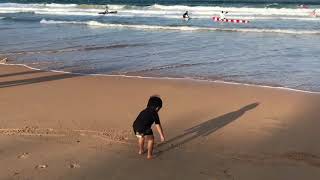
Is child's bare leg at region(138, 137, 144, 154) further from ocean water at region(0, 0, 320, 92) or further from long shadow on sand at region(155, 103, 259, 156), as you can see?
ocean water at region(0, 0, 320, 92)

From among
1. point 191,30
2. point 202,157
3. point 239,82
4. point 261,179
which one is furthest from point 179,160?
point 191,30

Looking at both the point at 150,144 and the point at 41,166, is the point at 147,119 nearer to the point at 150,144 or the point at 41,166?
the point at 150,144

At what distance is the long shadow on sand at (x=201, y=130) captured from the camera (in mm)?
8156

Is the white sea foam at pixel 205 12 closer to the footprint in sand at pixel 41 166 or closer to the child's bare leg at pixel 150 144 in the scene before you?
the child's bare leg at pixel 150 144

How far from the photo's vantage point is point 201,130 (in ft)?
29.5

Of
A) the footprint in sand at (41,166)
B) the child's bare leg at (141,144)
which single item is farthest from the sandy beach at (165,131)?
the child's bare leg at (141,144)

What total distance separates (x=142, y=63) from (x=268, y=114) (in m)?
6.88

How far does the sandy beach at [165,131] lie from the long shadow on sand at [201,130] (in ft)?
0.05

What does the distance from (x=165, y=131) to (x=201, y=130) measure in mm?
572

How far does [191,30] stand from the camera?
28.0 m

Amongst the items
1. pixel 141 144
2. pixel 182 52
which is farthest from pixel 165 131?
pixel 182 52

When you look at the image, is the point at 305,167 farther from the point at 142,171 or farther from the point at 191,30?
the point at 191,30

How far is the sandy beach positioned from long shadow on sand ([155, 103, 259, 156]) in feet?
0.05

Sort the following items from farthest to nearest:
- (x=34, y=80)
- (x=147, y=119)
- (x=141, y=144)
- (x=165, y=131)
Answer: (x=34, y=80)
(x=165, y=131)
(x=141, y=144)
(x=147, y=119)
